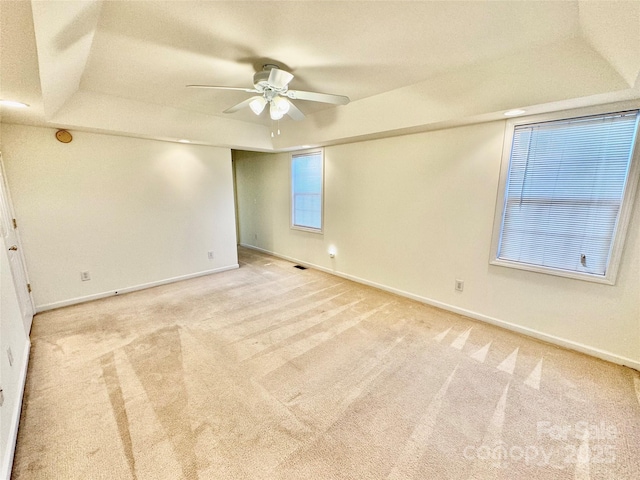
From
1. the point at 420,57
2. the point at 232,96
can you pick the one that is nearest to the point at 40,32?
the point at 232,96

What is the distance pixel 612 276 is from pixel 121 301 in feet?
16.9

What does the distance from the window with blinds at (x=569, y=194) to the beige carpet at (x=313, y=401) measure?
87cm

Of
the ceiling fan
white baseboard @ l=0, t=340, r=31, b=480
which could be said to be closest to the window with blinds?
the ceiling fan

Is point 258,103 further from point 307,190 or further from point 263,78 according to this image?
point 307,190

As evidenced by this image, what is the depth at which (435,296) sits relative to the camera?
3236 mm

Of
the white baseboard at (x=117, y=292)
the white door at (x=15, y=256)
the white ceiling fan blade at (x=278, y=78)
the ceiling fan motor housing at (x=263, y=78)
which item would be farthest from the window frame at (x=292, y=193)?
the white door at (x=15, y=256)

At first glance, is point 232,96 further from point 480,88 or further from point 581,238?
point 581,238

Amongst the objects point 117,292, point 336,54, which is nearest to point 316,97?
point 336,54

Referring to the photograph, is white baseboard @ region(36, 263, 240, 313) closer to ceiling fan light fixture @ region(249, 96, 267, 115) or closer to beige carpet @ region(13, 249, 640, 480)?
beige carpet @ region(13, 249, 640, 480)

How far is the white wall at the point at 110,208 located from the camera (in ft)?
9.46

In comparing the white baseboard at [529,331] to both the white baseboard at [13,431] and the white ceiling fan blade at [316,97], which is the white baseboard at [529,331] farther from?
the white baseboard at [13,431]

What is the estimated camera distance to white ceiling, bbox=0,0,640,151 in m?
1.52

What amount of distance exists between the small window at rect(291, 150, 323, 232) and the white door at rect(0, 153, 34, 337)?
3.56 m

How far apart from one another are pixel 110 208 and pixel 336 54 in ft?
10.9
